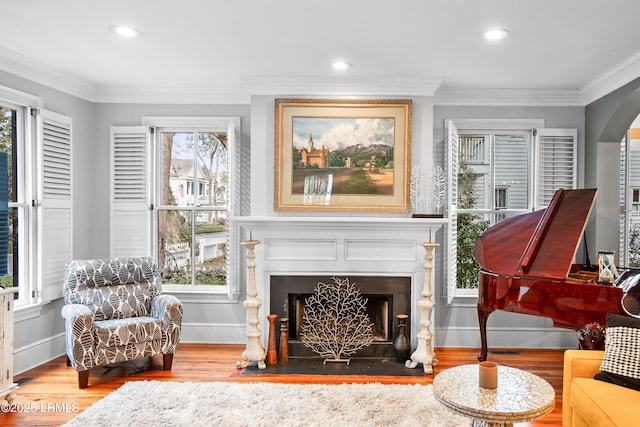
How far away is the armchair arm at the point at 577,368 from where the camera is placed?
2.44 metres

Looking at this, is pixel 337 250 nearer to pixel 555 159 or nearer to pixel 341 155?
pixel 341 155

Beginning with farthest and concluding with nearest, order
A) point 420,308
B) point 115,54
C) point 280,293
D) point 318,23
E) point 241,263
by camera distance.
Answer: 1. point 241,263
2. point 280,293
3. point 420,308
4. point 115,54
5. point 318,23

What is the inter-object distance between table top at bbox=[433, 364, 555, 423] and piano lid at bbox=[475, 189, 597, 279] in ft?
3.72

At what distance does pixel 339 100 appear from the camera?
418 cm

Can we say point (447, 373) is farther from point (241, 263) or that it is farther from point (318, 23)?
point (241, 263)

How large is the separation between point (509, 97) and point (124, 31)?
11.5 ft

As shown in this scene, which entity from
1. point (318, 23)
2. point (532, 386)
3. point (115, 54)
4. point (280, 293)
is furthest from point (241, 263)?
point (532, 386)

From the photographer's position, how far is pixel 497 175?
4.58 metres

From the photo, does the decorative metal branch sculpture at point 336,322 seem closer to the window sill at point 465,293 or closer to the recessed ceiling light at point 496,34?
the window sill at point 465,293

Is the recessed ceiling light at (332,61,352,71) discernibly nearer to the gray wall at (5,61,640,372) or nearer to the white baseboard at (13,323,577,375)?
the gray wall at (5,61,640,372)

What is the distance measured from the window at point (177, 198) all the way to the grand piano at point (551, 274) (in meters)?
2.44

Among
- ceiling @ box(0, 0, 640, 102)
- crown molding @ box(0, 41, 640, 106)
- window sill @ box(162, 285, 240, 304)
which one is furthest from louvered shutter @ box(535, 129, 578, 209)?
window sill @ box(162, 285, 240, 304)

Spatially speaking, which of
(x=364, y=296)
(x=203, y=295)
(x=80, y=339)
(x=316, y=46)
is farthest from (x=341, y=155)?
(x=80, y=339)

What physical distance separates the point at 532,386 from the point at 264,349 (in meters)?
2.47
